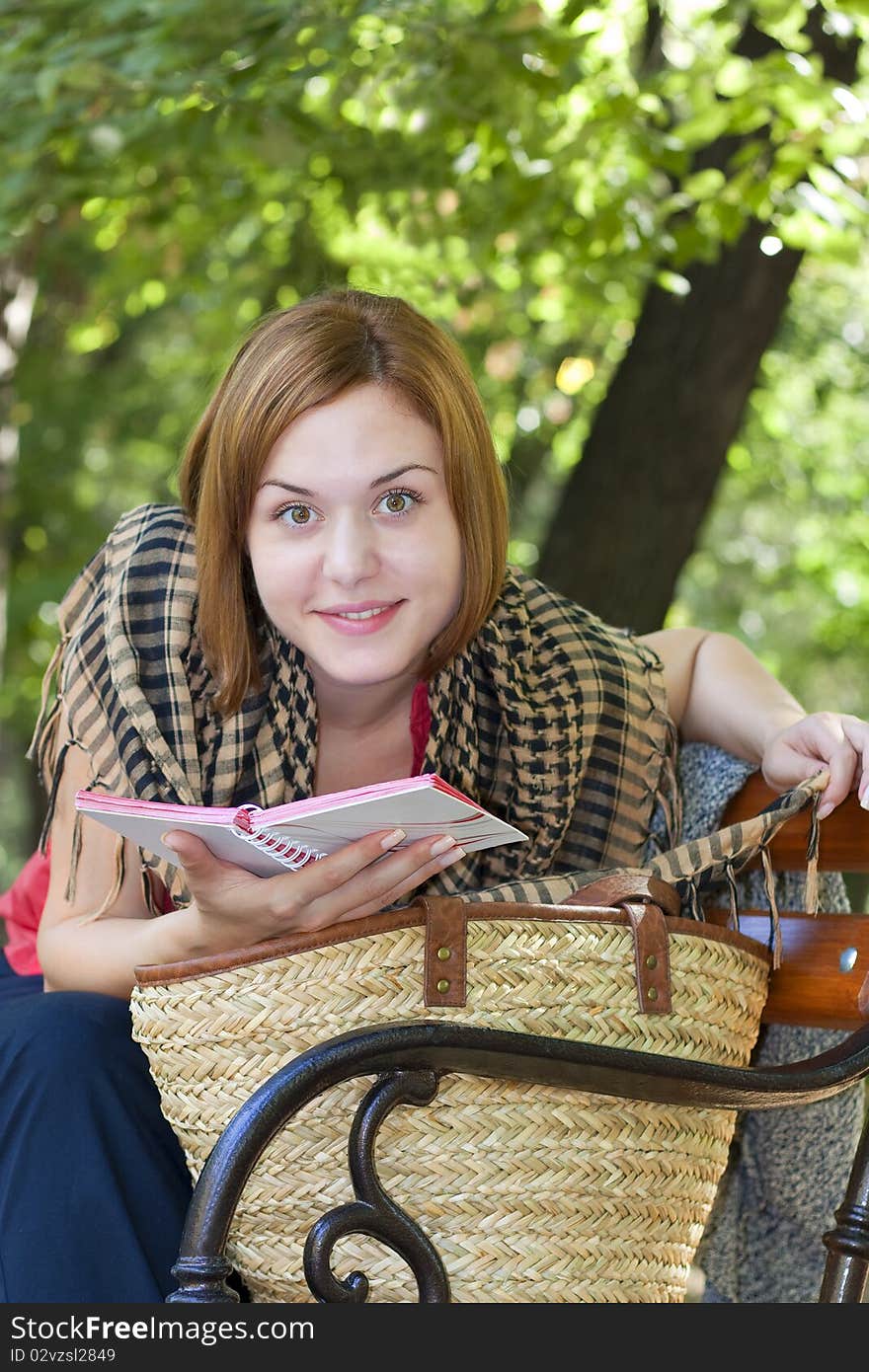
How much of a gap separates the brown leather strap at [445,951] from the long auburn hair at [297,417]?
651 millimetres

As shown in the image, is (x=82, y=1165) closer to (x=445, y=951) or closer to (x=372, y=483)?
(x=445, y=951)

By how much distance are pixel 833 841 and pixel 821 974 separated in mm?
230

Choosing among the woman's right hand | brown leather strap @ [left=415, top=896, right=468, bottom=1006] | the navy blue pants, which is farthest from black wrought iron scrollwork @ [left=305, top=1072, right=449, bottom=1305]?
the navy blue pants

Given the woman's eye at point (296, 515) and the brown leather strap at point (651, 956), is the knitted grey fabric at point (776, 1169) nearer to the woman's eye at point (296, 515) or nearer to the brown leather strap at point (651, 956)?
the brown leather strap at point (651, 956)

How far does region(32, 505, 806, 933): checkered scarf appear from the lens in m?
2.02

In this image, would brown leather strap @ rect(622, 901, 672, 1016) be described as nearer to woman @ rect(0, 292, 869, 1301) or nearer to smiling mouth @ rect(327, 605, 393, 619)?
woman @ rect(0, 292, 869, 1301)

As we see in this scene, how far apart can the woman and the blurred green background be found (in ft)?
1.66

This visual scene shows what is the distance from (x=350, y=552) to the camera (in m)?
1.89

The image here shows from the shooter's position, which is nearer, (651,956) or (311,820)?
(311,820)

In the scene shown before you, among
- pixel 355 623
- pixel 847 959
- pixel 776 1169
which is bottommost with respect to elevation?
pixel 776 1169

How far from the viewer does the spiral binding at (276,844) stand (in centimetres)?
148

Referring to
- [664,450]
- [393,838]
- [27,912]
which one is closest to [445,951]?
[393,838]

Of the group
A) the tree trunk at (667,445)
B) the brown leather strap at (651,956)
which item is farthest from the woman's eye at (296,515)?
the tree trunk at (667,445)

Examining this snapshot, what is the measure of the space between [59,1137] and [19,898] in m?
0.85
